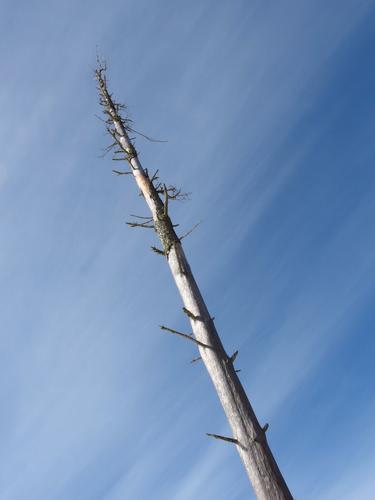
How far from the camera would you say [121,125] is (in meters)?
11.3

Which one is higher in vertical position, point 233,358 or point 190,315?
point 190,315

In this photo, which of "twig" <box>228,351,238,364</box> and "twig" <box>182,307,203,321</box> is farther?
"twig" <box>182,307,203,321</box>

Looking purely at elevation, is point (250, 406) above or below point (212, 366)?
below

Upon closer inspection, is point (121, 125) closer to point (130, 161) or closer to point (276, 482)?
point (130, 161)

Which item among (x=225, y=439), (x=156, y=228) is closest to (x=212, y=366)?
(x=225, y=439)

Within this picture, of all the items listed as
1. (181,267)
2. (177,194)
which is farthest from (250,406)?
(177,194)

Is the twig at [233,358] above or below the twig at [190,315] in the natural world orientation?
below

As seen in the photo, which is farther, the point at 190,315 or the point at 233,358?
the point at 190,315

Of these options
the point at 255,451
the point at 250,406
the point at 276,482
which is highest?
the point at 250,406

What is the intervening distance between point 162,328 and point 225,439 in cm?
182

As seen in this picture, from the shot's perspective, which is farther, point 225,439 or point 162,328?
point 162,328

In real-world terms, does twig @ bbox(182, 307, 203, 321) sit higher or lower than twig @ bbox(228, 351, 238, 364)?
higher

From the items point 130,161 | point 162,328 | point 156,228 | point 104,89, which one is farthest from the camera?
point 104,89

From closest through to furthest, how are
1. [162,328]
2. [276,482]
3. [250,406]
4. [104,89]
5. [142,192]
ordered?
[276,482] < [250,406] < [162,328] < [142,192] < [104,89]
